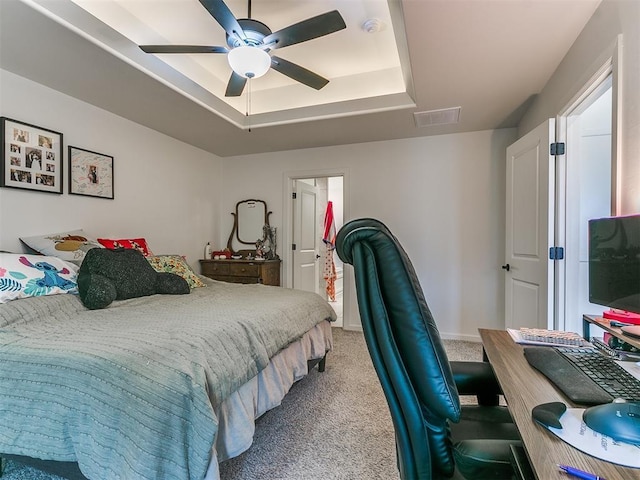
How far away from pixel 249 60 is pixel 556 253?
2362 mm

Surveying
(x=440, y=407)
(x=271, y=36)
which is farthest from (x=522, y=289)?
(x=271, y=36)

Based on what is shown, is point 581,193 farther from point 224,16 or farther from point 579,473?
point 224,16

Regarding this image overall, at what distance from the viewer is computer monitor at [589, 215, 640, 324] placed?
1.12 meters

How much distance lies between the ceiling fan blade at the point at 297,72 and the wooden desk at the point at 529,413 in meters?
1.93

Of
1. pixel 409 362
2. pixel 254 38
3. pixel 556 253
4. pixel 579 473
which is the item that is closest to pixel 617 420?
pixel 579 473

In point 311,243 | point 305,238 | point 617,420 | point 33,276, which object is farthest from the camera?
point 311,243

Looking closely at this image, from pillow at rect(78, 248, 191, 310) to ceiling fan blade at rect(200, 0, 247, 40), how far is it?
1.63 metres

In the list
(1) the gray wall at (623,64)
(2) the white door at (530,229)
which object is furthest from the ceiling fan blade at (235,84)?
(2) the white door at (530,229)

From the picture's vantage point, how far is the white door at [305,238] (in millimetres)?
4527

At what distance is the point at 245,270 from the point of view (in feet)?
13.3

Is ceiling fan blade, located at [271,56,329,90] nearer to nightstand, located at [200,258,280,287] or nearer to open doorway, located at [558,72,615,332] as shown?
open doorway, located at [558,72,615,332]

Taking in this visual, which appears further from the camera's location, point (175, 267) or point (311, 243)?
point (311, 243)

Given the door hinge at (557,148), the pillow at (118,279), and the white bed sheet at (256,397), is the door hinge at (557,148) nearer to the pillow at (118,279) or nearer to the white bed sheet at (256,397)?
the white bed sheet at (256,397)

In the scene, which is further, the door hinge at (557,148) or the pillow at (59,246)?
the pillow at (59,246)
